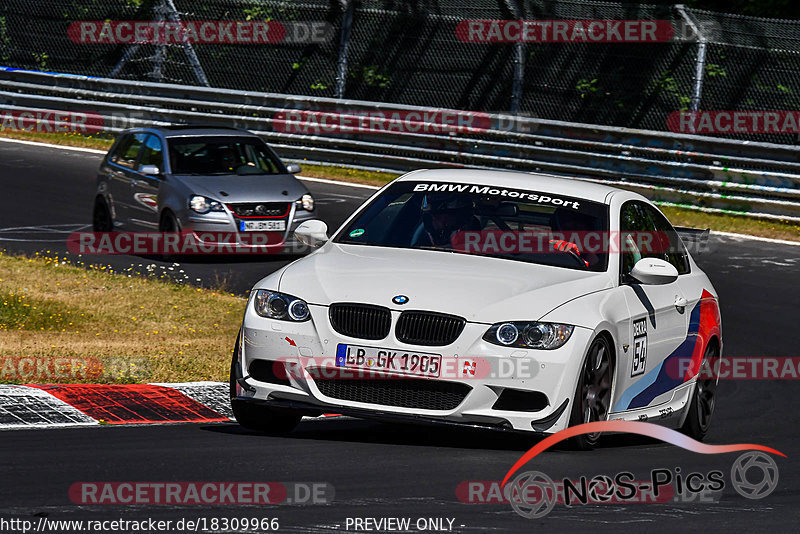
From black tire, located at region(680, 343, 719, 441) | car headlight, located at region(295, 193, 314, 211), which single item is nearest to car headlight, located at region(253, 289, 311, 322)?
black tire, located at region(680, 343, 719, 441)

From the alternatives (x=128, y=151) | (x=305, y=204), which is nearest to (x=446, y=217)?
(x=305, y=204)

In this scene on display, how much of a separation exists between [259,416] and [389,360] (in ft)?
3.47

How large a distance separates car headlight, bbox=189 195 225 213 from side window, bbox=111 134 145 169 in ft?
5.61

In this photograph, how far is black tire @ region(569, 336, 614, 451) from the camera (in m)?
7.60

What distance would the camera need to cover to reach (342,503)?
6.41 meters

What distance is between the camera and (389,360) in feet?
24.5

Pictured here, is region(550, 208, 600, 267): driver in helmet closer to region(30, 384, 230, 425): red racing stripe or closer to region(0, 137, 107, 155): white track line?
region(30, 384, 230, 425): red racing stripe

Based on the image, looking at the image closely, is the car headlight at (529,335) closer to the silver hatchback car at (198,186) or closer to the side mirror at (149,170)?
the silver hatchback car at (198,186)

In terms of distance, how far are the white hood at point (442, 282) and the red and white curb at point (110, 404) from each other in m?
1.29

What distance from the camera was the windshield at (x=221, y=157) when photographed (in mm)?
17516

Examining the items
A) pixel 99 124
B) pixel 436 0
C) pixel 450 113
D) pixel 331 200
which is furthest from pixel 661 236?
pixel 99 124

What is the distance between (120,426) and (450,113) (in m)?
16.1

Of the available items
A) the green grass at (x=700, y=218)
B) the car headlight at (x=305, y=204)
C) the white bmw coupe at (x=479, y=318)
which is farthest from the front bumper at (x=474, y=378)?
the green grass at (x=700, y=218)

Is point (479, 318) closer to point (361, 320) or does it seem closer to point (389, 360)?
point (389, 360)
